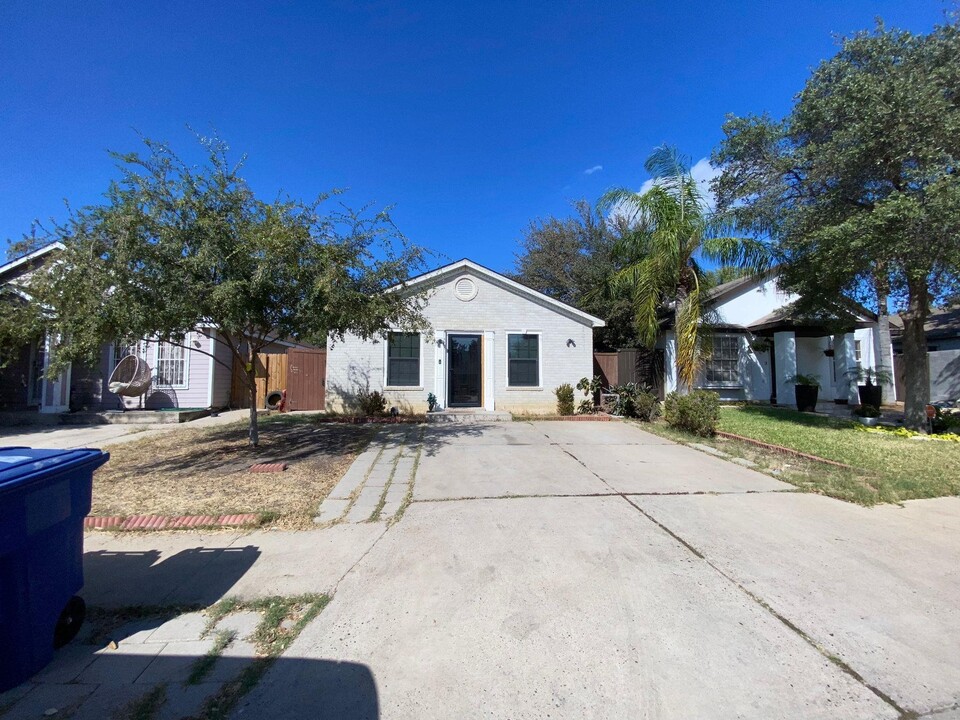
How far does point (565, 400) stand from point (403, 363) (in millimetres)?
5015

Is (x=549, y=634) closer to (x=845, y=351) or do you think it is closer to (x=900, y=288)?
(x=900, y=288)

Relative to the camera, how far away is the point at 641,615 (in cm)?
294

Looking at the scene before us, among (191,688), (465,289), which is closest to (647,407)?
(465,289)

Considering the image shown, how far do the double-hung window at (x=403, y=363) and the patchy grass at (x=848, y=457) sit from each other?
22.7 feet

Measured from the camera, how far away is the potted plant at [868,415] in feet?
37.2

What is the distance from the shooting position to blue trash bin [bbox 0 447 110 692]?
2293mm

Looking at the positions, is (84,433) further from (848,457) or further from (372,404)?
(848,457)

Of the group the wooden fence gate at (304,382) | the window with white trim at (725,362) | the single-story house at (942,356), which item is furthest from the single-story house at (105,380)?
the single-story house at (942,356)

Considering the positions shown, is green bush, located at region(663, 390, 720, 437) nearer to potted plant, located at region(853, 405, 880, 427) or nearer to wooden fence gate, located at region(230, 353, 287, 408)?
potted plant, located at region(853, 405, 880, 427)

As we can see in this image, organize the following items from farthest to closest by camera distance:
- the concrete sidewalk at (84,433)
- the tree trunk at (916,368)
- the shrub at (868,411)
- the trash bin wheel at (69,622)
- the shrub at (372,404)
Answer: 1. the shrub at (372,404)
2. the shrub at (868,411)
3. the tree trunk at (916,368)
4. the concrete sidewalk at (84,433)
5. the trash bin wheel at (69,622)

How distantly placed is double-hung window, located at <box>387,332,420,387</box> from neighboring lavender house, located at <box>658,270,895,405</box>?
342 inches

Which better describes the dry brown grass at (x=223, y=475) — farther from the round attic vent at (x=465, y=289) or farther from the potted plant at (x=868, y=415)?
the potted plant at (x=868, y=415)

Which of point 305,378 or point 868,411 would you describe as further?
point 305,378

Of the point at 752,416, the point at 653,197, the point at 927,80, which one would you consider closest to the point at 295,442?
the point at 653,197
